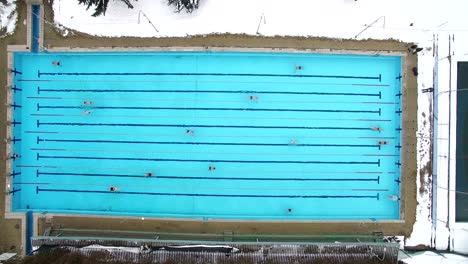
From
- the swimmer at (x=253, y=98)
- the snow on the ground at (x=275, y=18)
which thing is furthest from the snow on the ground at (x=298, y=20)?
the swimmer at (x=253, y=98)

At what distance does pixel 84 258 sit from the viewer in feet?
20.5

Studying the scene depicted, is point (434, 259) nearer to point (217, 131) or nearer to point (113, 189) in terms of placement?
point (217, 131)

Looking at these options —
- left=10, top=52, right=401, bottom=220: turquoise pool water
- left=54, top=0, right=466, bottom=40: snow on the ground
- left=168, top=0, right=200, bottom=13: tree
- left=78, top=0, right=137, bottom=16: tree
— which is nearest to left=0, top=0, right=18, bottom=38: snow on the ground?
left=10, top=52, right=401, bottom=220: turquoise pool water

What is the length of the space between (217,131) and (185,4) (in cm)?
234

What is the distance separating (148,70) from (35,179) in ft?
9.81

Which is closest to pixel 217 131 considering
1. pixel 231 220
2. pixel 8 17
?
pixel 231 220

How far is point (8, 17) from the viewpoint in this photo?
669 centimetres

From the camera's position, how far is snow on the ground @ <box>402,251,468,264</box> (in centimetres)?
653

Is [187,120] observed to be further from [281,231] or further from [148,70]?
[281,231]

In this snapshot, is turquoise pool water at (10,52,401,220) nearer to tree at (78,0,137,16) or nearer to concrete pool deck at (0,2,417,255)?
concrete pool deck at (0,2,417,255)

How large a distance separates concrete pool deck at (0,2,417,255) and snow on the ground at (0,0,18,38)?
12 centimetres

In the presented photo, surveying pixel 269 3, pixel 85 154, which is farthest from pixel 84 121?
pixel 269 3

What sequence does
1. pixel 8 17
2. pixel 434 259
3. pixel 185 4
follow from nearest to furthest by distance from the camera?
pixel 185 4, pixel 434 259, pixel 8 17

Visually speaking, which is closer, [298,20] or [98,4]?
[98,4]
